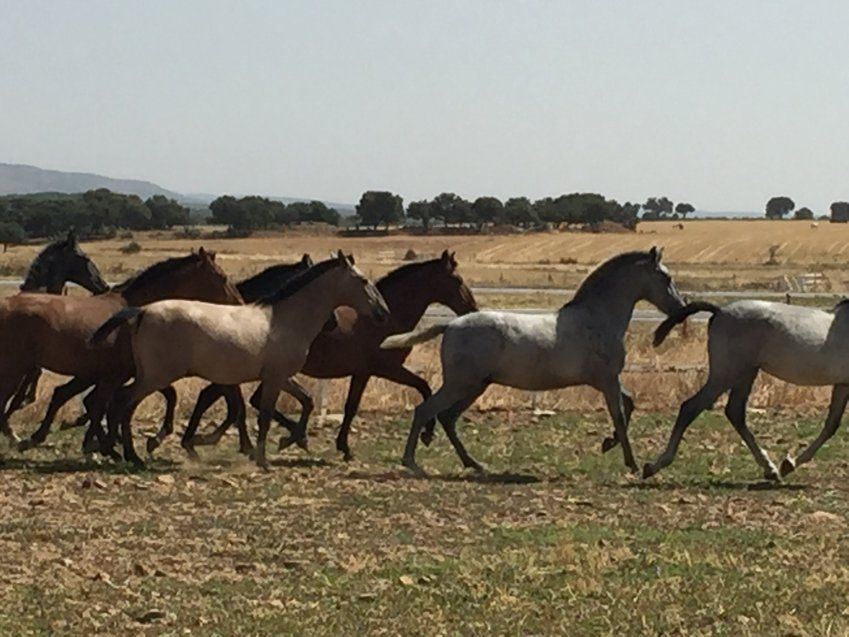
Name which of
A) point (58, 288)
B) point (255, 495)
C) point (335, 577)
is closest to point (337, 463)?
point (255, 495)

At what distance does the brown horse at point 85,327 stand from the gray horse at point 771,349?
4796mm

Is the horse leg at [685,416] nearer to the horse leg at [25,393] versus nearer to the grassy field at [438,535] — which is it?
the grassy field at [438,535]

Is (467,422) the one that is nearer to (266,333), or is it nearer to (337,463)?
(337,463)

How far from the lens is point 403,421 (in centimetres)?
1802

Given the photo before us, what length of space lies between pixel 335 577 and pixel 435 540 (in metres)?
1.49

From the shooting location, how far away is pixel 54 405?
15.3 m

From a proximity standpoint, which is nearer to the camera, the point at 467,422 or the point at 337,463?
the point at 337,463

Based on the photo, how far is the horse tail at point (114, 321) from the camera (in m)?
13.3

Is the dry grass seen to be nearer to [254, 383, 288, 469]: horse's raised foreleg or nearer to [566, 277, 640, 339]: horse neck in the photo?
[566, 277, 640, 339]: horse neck

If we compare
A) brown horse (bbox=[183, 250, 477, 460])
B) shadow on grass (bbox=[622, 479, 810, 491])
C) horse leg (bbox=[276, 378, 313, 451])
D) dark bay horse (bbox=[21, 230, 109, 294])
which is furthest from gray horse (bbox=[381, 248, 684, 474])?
dark bay horse (bbox=[21, 230, 109, 294])

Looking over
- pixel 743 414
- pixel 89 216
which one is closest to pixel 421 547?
pixel 743 414

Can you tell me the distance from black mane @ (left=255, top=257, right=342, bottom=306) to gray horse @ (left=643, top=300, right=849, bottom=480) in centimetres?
356

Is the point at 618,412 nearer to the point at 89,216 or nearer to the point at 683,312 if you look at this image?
the point at 683,312

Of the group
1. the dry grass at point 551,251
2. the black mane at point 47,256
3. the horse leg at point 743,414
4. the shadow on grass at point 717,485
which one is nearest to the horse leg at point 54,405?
the black mane at point 47,256
